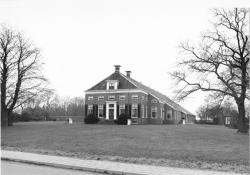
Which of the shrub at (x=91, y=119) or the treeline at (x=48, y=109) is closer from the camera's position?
the shrub at (x=91, y=119)

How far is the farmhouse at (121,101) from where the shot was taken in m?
43.7

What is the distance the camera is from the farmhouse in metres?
43.7

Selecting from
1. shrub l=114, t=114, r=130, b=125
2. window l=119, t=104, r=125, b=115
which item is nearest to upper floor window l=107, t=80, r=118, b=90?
window l=119, t=104, r=125, b=115

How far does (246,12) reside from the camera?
27.6 m

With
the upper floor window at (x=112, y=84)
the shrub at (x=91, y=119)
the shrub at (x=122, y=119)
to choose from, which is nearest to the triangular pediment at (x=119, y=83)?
the upper floor window at (x=112, y=84)

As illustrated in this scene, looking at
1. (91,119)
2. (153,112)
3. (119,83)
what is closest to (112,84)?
(119,83)

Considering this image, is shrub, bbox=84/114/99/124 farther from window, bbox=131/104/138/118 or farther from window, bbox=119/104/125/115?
window, bbox=131/104/138/118

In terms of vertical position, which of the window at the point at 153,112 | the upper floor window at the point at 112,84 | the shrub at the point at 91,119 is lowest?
the shrub at the point at 91,119

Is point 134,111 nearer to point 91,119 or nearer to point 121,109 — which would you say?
point 121,109

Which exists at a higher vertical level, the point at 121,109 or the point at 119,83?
the point at 119,83

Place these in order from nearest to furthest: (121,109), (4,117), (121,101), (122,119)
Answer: (4,117), (122,119), (121,109), (121,101)

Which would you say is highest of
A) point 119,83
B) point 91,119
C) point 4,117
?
point 119,83

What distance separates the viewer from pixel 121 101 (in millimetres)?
44438

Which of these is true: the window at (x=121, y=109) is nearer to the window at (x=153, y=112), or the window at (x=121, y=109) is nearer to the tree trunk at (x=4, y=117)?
the window at (x=153, y=112)
